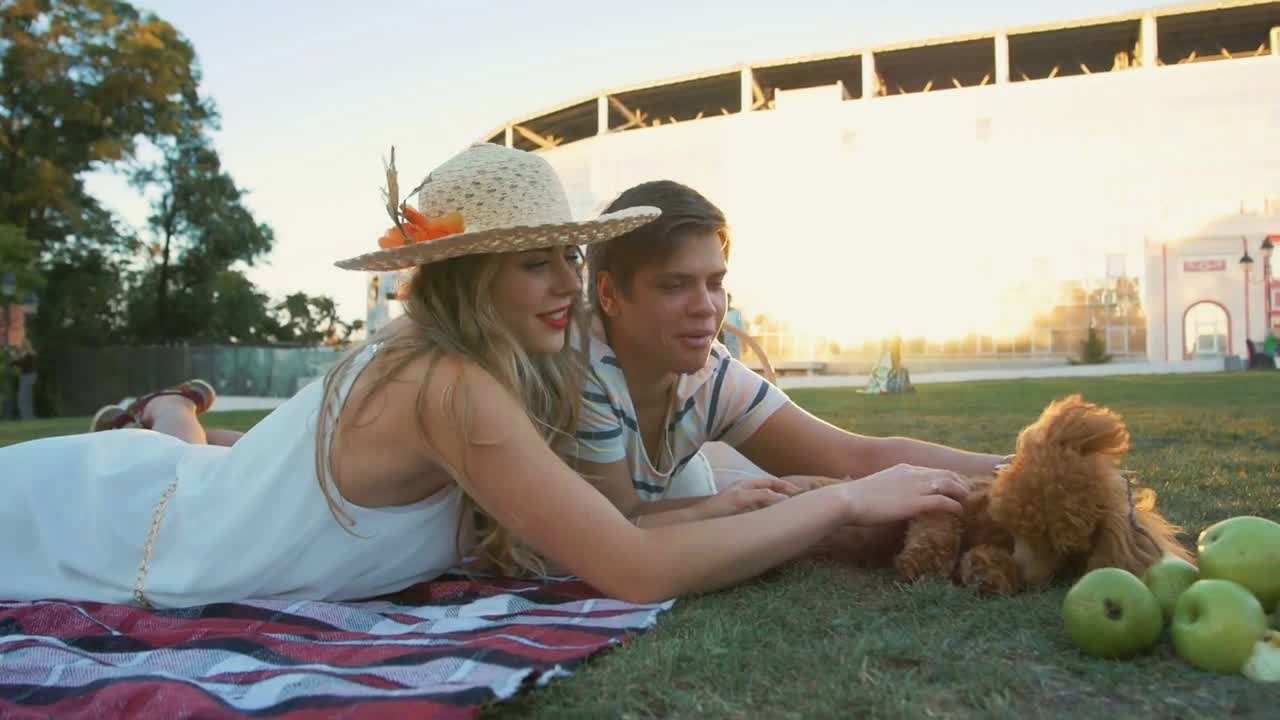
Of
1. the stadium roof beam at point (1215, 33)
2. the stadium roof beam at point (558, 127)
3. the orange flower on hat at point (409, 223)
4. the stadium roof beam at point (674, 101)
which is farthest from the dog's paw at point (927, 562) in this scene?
the stadium roof beam at point (558, 127)

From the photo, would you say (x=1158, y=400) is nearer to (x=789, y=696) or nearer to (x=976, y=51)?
(x=789, y=696)

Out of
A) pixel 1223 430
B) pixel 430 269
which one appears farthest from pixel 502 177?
pixel 1223 430

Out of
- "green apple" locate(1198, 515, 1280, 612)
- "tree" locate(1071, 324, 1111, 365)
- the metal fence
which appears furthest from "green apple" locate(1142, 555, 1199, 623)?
"tree" locate(1071, 324, 1111, 365)

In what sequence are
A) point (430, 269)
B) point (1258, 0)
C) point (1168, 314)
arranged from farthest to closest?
point (1258, 0)
point (1168, 314)
point (430, 269)

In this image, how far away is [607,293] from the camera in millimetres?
3207

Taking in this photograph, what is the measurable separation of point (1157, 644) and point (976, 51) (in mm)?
47069

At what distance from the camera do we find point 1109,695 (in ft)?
6.06

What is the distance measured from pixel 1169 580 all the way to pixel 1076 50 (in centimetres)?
4833

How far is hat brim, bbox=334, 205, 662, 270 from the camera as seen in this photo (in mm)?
2471

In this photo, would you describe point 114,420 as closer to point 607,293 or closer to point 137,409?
point 137,409

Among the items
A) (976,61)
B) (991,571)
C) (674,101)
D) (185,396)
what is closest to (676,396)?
(991,571)

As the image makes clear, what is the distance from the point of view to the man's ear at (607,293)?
3184 mm

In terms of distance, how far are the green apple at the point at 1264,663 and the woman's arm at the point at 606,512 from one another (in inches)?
28.8

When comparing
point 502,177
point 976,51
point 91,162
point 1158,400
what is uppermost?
point 976,51
